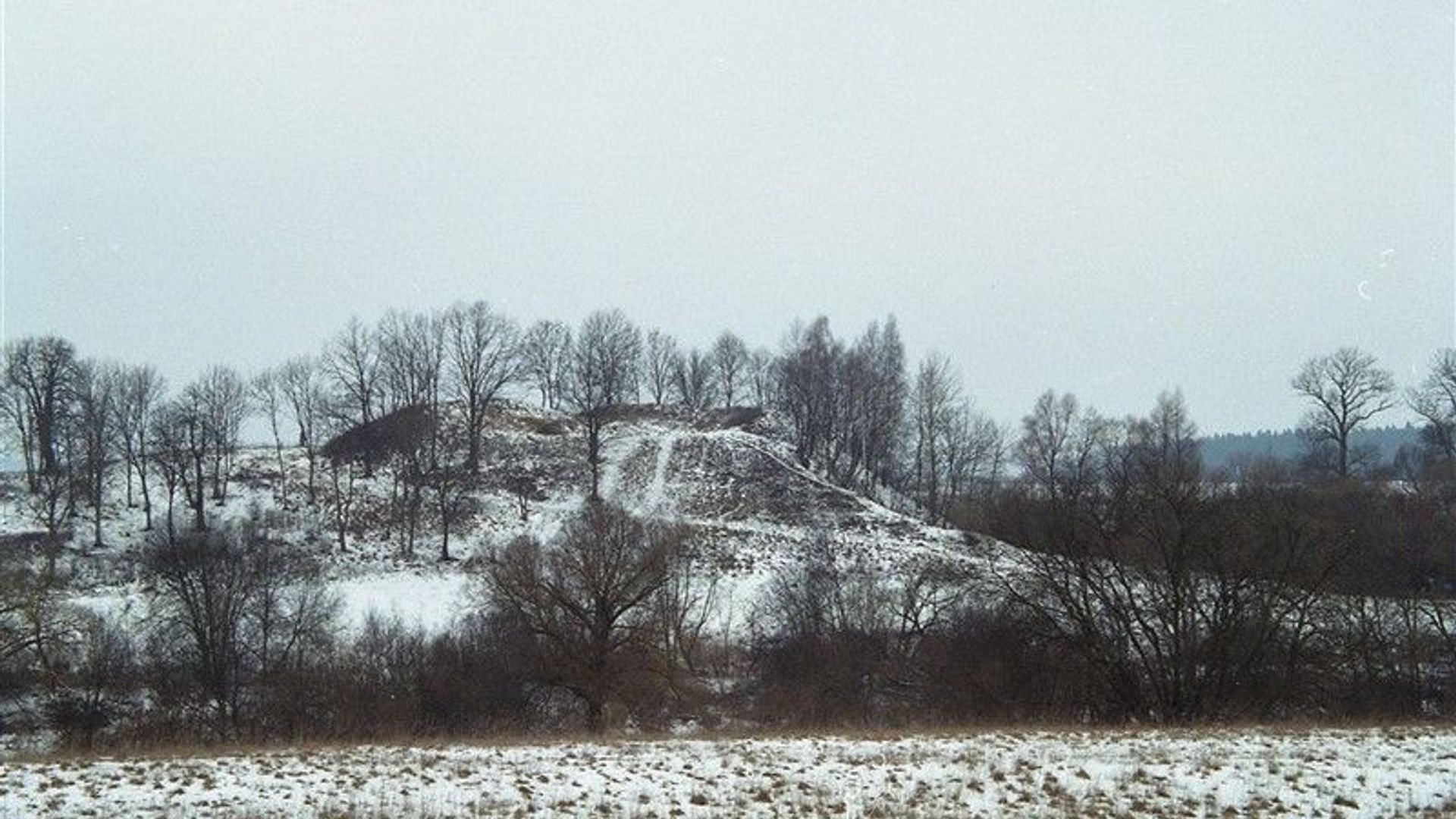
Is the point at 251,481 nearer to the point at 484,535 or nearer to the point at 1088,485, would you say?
the point at 484,535

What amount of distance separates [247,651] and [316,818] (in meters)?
28.8

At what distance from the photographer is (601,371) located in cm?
7425

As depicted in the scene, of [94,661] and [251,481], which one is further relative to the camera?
[251,481]

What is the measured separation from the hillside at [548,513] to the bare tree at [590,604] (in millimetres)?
8338

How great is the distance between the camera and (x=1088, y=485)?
130ft

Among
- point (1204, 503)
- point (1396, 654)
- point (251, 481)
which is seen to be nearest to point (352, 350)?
point (251, 481)

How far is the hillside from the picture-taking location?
157 feet

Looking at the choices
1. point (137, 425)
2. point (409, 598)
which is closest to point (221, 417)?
point (137, 425)

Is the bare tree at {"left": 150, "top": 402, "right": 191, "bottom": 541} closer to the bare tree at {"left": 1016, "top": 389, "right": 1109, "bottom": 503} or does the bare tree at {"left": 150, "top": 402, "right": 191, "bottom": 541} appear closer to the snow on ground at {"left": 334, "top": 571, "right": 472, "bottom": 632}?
the snow on ground at {"left": 334, "top": 571, "right": 472, "bottom": 632}

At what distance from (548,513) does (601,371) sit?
57.1 ft

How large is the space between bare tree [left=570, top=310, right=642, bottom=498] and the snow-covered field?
54.1m

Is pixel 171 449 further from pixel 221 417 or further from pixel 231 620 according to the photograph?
pixel 231 620

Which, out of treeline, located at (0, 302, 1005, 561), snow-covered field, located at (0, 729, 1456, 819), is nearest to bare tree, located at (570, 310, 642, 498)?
treeline, located at (0, 302, 1005, 561)

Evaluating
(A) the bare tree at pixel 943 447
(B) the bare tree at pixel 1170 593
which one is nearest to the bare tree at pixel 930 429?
(A) the bare tree at pixel 943 447
